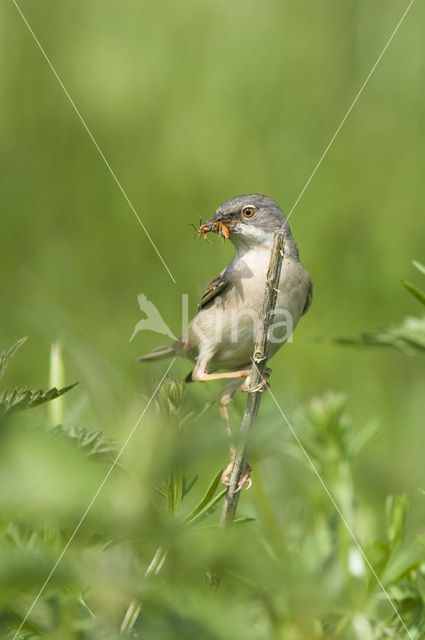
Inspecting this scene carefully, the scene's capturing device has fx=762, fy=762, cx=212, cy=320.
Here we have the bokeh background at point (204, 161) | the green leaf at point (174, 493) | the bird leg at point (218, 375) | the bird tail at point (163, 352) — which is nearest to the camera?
the green leaf at point (174, 493)

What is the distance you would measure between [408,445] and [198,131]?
2.07 m

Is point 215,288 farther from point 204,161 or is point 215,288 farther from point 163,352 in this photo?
point 204,161

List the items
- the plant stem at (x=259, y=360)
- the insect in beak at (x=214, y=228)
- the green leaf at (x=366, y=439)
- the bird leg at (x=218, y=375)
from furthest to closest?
the insect in beak at (x=214, y=228) < the bird leg at (x=218, y=375) < the green leaf at (x=366, y=439) < the plant stem at (x=259, y=360)

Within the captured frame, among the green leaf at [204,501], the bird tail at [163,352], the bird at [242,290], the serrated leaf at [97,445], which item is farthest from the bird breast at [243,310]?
the serrated leaf at [97,445]

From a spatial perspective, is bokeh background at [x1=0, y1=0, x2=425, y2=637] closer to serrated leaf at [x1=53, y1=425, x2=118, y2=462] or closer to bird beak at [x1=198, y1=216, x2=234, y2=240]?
bird beak at [x1=198, y1=216, x2=234, y2=240]

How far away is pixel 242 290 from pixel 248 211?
294mm

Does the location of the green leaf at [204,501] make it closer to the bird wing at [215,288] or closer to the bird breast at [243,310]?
the bird breast at [243,310]

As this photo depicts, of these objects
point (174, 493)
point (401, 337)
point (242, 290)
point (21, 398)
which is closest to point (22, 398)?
point (21, 398)

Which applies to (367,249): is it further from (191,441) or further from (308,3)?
(191,441)

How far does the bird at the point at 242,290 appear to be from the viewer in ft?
7.89

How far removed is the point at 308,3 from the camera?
410 cm

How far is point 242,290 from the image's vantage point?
2.46 m

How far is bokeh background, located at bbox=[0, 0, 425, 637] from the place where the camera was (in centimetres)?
353

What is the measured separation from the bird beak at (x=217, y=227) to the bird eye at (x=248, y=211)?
0.17ft
